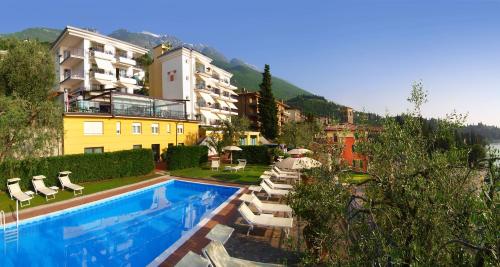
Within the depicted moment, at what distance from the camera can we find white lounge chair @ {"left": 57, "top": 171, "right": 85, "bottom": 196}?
19438 mm

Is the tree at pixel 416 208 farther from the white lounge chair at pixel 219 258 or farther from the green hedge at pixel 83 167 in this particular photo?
the green hedge at pixel 83 167

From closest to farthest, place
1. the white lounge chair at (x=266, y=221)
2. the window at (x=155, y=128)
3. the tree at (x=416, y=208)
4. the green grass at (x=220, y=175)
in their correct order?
the tree at (x=416, y=208)
the white lounge chair at (x=266, y=221)
the green grass at (x=220, y=175)
the window at (x=155, y=128)

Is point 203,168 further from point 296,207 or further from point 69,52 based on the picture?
point 69,52

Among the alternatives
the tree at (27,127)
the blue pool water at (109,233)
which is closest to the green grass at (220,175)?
the blue pool water at (109,233)

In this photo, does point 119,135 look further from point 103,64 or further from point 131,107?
point 103,64

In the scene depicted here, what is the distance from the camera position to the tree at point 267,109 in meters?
63.3

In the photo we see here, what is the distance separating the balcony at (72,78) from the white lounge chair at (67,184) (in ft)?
88.8

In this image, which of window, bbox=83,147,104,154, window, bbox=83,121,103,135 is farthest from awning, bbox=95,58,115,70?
window, bbox=83,147,104,154

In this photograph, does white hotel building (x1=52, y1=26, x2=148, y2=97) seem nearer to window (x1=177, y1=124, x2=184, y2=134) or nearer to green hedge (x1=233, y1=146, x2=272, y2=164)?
window (x1=177, y1=124, x2=184, y2=134)

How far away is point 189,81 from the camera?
175ft

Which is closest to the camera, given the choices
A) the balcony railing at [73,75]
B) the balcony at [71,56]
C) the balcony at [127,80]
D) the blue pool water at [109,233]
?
the blue pool water at [109,233]

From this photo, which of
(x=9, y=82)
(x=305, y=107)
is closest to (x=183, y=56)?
(x=9, y=82)

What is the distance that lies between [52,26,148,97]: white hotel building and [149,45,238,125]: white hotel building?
6457 mm

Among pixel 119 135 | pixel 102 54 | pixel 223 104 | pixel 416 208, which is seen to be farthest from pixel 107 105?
pixel 416 208
